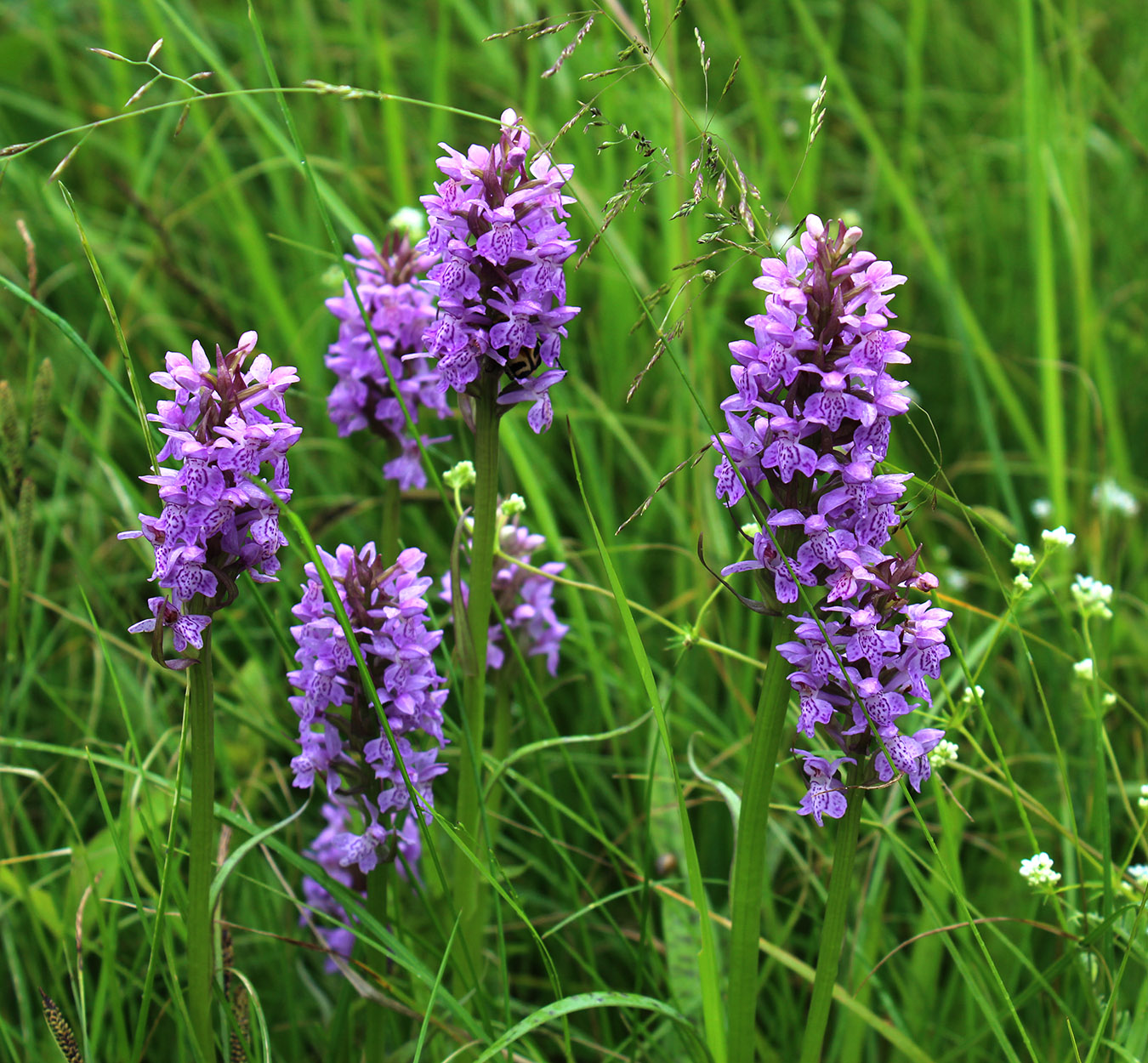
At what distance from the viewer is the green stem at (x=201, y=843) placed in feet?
6.50

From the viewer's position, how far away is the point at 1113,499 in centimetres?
419

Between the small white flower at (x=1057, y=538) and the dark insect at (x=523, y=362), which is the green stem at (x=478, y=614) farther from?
the small white flower at (x=1057, y=538)

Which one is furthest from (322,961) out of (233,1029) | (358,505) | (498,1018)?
(358,505)

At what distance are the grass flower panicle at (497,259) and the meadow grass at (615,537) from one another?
5.1 inches

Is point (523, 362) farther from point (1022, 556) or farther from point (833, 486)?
point (1022, 556)

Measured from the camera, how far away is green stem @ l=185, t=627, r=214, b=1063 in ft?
6.50

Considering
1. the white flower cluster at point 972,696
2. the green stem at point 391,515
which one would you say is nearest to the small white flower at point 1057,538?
the white flower cluster at point 972,696

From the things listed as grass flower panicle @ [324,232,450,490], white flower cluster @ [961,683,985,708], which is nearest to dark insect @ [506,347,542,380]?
grass flower panicle @ [324,232,450,490]

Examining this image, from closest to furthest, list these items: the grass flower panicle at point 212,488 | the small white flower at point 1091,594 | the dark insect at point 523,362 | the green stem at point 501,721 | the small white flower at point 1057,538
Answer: the grass flower panicle at point 212,488 < the dark insect at point 523,362 < the small white flower at point 1057,538 < the small white flower at point 1091,594 < the green stem at point 501,721

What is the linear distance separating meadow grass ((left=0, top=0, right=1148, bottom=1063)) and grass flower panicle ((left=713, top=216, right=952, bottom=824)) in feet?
0.46

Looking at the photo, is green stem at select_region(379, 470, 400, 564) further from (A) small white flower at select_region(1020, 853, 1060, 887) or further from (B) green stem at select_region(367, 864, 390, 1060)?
(A) small white flower at select_region(1020, 853, 1060, 887)

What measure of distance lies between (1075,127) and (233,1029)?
4.73 metres

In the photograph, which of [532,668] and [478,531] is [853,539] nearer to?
[478,531]

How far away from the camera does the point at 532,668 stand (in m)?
3.19
